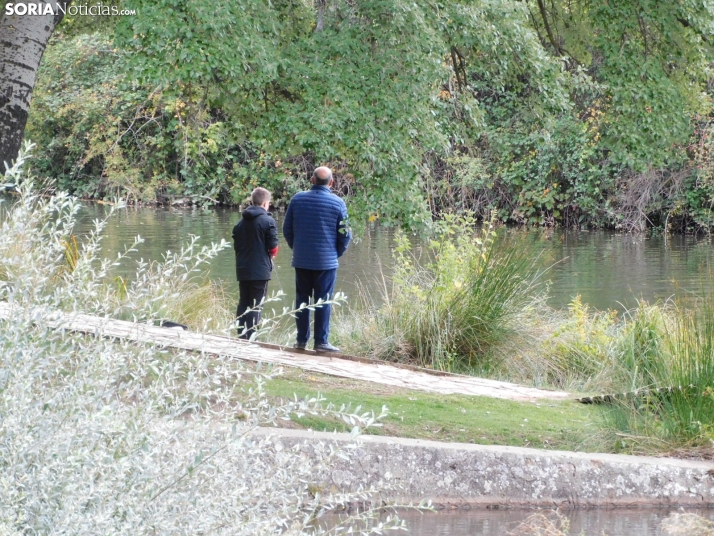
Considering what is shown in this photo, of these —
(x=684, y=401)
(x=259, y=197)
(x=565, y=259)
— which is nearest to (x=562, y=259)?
(x=565, y=259)

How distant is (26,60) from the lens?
8344 millimetres

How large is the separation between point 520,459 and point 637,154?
17.0 ft

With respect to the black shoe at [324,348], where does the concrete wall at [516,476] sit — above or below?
below

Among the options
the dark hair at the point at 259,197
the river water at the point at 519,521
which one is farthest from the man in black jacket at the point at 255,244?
the river water at the point at 519,521

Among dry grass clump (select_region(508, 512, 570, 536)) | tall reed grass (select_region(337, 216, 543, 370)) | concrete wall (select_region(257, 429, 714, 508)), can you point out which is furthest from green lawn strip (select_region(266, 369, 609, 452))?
tall reed grass (select_region(337, 216, 543, 370))

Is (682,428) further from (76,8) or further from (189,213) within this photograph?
(189,213)

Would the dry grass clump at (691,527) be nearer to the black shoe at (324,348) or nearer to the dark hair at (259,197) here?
the black shoe at (324,348)

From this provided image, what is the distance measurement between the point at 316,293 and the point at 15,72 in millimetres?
3216

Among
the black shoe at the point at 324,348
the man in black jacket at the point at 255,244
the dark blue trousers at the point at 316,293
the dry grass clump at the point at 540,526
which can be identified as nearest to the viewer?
the dry grass clump at the point at 540,526

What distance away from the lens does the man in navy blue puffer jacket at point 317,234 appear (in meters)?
9.12

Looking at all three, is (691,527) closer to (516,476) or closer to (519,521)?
(519,521)

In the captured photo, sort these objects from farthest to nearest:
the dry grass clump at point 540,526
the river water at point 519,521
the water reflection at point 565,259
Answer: the water reflection at point 565,259, the river water at point 519,521, the dry grass clump at point 540,526

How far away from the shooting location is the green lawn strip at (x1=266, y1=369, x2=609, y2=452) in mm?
6762

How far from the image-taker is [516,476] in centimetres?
597
